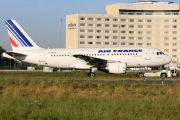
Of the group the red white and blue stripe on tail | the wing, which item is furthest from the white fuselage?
the red white and blue stripe on tail

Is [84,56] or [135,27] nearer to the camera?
[84,56]

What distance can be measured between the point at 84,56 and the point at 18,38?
997cm

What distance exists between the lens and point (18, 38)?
60.3m

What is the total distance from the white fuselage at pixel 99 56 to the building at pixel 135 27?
384 ft

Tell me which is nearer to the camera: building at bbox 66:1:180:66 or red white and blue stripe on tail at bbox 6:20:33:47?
red white and blue stripe on tail at bbox 6:20:33:47

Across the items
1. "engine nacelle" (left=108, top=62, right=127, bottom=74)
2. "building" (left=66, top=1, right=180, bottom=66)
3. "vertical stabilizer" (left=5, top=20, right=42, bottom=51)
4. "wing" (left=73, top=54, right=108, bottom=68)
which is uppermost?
"building" (left=66, top=1, right=180, bottom=66)

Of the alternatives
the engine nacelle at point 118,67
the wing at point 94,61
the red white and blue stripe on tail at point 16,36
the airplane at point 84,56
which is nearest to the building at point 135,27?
the red white and blue stripe on tail at point 16,36

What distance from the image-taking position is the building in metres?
178

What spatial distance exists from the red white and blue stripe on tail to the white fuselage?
4.06 feet

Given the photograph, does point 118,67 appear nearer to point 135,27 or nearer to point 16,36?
point 16,36

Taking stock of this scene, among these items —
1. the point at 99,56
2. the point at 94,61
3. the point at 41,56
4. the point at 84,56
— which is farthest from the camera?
the point at 41,56

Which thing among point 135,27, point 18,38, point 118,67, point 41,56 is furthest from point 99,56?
point 135,27

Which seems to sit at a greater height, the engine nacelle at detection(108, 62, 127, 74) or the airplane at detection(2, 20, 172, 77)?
the airplane at detection(2, 20, 172, 77)

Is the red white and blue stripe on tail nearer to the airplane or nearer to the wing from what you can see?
the airplane
